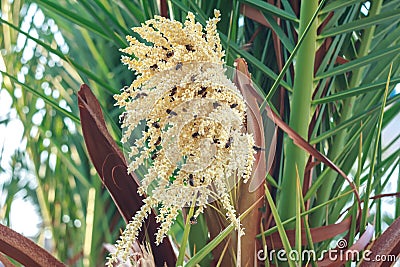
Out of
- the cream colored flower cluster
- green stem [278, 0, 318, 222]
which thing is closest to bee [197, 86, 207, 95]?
the cream colored flower cluster

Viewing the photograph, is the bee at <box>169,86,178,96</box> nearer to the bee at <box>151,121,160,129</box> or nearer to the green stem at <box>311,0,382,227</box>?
the bee at <box>151,121,160,129</box>

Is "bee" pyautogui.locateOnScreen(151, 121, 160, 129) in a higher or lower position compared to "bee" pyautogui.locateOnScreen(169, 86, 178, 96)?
lower

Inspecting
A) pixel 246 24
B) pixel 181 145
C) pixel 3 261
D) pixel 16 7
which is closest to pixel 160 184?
pixel 181 145

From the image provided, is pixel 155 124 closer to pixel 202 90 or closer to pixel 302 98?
pixel 202 90

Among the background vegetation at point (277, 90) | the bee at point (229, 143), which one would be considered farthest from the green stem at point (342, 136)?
the bee at point (229, 143)

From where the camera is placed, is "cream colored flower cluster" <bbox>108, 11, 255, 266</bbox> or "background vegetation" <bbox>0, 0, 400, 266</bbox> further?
"background vegetation" <bbox>0, 0, 400, 266</bbox>

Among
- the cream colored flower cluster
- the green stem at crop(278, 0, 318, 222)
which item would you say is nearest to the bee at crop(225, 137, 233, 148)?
the cream colored flower cluster

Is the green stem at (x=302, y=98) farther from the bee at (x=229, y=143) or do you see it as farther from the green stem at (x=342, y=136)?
the bee at (x=229, y=143)

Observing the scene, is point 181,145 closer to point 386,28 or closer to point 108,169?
point 108,169

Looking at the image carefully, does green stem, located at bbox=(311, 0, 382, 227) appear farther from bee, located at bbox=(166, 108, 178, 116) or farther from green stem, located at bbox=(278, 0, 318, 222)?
bee, located at bbox=(166, 108, 178, 116)

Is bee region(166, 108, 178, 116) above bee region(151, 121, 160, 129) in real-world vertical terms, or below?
above

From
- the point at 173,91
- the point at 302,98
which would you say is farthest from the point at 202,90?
the point at 302,98
